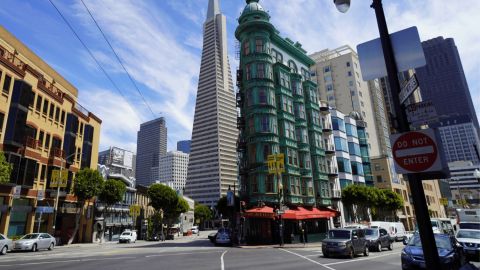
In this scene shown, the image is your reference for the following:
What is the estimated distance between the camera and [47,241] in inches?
1117

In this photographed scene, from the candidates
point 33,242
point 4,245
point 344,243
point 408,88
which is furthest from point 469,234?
point 33,242

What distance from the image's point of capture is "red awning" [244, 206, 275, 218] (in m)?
35.0

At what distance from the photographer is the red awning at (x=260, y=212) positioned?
3503 cm

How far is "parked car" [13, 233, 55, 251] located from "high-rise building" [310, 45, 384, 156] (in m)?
74.3

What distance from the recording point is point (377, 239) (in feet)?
84.6

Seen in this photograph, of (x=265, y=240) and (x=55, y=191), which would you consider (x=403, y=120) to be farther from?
(x=55, y=191)

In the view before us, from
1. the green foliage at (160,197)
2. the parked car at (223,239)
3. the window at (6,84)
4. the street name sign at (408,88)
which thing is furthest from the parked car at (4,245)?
the green foliage at (160,197)

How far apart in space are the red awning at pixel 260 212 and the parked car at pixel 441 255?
22.1 meters

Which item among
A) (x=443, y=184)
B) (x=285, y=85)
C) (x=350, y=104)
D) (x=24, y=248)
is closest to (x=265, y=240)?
(x=285, y=85)

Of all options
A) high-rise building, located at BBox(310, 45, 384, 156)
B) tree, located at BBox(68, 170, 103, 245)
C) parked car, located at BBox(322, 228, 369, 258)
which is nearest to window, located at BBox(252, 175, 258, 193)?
parked car, located at BBox(322, 228, 369, 258)

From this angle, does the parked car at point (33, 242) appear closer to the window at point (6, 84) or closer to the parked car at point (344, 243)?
the window at point (6, 84)

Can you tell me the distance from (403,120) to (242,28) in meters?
42.7

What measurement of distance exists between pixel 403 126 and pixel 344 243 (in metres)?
17.0

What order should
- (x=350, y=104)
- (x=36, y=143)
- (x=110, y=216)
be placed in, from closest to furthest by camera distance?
1. (x=36, y=143)
2. (x=110, y=216)
3. (x=350, y=104)
